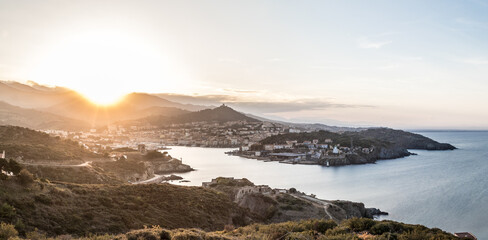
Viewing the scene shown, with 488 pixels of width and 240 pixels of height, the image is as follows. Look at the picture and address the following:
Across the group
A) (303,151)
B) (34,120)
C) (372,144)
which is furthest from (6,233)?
(34,120)

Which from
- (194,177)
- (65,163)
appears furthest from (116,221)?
(194,177)

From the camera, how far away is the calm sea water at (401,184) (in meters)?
29.2

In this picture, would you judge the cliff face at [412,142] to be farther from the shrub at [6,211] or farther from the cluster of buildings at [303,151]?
the shrub at [6,211]

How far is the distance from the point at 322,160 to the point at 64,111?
151200 millimetres

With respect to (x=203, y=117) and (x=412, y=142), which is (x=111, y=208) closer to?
(x=412, y=142)

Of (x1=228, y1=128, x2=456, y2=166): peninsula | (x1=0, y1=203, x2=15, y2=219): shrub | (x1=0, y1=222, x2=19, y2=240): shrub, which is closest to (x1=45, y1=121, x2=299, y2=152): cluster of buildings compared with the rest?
(x1=228, y1=128, x2=456, y2=166): peninsula

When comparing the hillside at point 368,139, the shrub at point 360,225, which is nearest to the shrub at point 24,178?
the shrub at point 360,225

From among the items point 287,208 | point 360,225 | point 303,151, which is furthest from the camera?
point 303,151

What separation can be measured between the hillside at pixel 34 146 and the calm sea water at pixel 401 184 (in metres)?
15.4

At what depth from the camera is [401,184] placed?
1768 inches

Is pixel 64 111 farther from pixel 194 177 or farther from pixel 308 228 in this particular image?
pixel 308 228

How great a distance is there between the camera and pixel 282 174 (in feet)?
181

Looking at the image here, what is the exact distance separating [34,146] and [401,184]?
41.8m

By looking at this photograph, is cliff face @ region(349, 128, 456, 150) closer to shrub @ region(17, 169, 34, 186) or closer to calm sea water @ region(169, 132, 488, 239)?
calm sea water @ region(169, 132, 488, 239)
